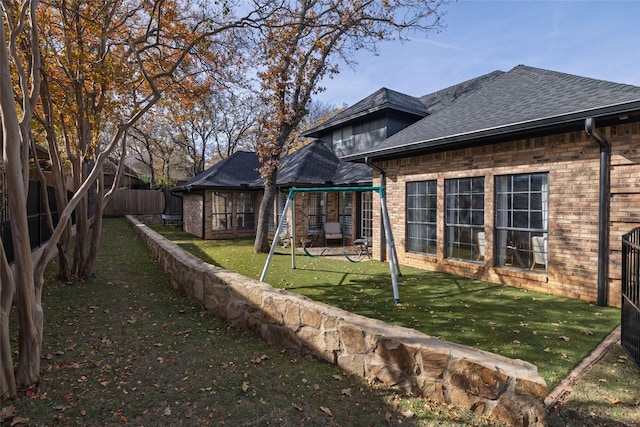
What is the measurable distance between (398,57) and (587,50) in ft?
16.2

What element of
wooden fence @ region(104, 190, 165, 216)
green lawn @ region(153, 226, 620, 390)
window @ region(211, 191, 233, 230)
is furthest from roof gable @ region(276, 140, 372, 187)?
→ wooden fence @ region(104, 190, 165, 216)

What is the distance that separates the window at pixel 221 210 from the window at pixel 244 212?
39 cm

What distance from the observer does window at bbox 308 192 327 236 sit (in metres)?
14.3

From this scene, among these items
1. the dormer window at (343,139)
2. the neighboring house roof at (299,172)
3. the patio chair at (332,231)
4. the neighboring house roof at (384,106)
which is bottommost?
the patio chair at (332,231)

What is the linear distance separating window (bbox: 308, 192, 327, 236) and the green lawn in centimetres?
497

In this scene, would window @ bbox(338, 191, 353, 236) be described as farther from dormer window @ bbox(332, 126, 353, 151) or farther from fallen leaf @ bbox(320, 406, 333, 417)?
fallen leaf @ bbox(320, 406, 333, 417)

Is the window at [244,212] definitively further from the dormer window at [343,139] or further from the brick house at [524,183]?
the brick house at [524,183]

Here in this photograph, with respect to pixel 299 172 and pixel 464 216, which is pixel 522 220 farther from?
pixel 299 172

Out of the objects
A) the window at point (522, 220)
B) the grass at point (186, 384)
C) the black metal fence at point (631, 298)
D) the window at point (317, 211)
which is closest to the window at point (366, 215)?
the window at point (317, 211)

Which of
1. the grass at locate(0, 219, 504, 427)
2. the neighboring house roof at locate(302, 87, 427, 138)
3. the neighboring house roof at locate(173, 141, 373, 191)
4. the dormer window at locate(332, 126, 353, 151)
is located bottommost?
the grass at locate(0, 219, 504, 427)

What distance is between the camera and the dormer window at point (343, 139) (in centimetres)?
1584

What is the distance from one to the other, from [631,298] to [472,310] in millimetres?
2037

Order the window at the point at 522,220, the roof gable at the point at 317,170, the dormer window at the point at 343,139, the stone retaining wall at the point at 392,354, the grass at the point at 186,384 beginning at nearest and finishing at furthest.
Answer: the stone retaining wall at the point at 392,354 < the grass at the point at 186,384 < the window at the point at 522,220 < the roof gable at the point at 317,170 < the dormer window at the point at 343,139

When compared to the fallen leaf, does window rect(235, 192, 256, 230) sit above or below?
above
